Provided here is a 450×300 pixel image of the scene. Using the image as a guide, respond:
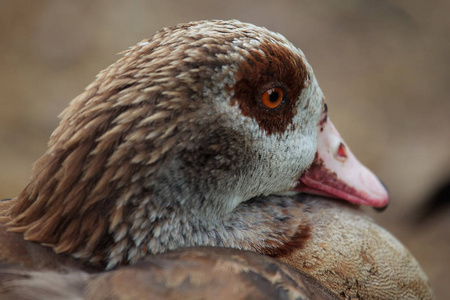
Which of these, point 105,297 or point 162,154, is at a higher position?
point 162,154

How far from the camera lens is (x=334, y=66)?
425cm

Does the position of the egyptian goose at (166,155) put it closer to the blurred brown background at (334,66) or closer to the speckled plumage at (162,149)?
the speckled plumage at (162,149)

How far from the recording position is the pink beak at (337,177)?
5.90 ft

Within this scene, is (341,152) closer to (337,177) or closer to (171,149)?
(337,177)

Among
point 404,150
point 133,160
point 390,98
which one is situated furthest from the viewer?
point 390,98

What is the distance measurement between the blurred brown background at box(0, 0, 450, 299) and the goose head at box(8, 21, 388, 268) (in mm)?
2199

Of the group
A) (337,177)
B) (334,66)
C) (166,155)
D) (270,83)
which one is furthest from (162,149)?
(334,66)

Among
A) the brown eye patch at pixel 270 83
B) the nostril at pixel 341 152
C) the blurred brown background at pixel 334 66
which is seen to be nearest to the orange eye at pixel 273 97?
the brown eye patch at pixel 270 83

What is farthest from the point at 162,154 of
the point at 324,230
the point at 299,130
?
the point at 324,230

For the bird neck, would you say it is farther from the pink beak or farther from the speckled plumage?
the pink beak

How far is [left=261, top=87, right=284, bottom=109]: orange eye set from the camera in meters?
1.50

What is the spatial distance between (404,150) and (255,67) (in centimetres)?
258

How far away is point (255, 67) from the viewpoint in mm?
1443

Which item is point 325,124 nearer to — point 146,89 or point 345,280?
point 345,280
